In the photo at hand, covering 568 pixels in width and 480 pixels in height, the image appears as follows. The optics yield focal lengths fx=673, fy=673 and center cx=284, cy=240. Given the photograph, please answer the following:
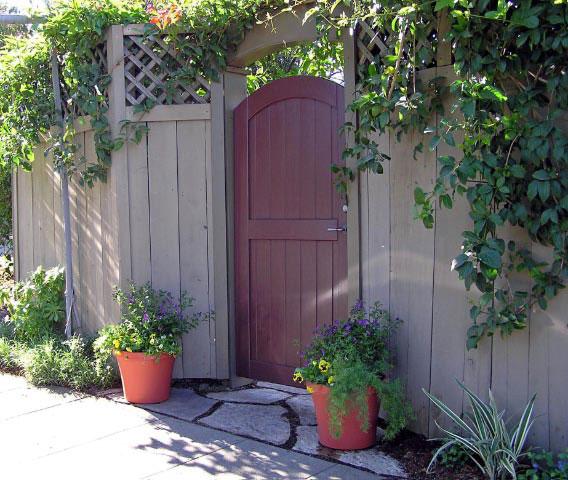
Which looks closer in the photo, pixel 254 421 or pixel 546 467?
pixel 546 467

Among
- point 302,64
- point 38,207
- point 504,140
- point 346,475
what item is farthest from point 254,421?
point 302,64

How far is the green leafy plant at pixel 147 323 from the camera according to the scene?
4266mm

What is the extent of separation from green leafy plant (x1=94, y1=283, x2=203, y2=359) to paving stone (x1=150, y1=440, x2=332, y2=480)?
981mm

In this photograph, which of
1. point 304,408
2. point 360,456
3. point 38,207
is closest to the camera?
point 360,456

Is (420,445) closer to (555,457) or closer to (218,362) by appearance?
(555,457)

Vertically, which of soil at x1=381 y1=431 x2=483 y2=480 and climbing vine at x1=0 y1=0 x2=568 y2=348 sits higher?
climbing vine at x1=0 y1=0 x2=568 y2=348

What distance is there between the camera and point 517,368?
3154mm

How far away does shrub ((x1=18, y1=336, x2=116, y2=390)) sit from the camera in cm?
463

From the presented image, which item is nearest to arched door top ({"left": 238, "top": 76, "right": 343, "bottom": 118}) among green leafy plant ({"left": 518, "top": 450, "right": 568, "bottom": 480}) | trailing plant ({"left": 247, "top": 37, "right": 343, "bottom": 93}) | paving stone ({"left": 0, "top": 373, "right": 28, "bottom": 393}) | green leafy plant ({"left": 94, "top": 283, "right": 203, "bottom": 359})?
trailing plant ({"left": 247, "top": 37, "right": 343, "bottom": 93})

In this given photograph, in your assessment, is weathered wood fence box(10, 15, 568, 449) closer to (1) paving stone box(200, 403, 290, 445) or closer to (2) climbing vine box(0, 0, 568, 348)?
(2) climbing vine box(0, 0, 568, 348)

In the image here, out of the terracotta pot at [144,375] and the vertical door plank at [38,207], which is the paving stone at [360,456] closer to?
the terracotta pot at [144,375]

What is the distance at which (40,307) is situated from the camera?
17.6 ft

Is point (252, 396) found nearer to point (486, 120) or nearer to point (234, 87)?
point (234, 87)

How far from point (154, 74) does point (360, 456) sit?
292 cm
